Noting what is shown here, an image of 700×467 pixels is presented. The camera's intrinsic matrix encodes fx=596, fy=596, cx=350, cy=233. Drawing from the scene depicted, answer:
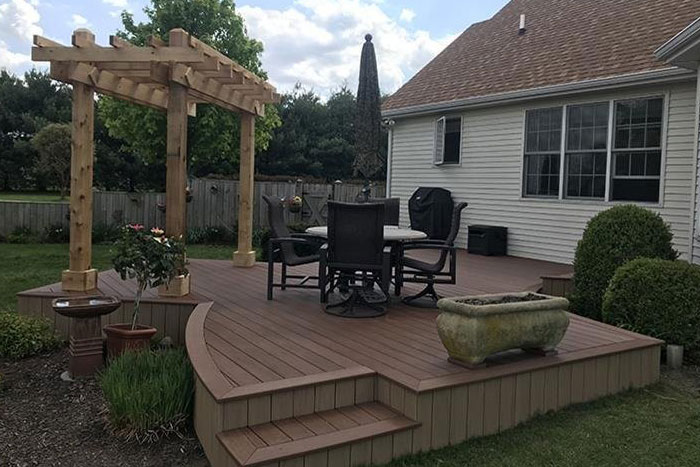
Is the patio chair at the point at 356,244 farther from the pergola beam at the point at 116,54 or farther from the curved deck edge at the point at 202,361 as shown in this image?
the pergola beam at the point at 116,54

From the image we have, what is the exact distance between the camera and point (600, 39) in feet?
28.7

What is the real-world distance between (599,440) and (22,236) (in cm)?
1182

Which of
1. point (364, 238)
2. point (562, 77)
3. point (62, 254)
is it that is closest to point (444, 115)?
point (562, 77)

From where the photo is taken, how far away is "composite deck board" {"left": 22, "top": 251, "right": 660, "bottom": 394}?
11.0 feet

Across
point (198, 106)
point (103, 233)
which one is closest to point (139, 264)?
point (103, 233)

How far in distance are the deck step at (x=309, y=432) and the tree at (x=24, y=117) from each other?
24.6m

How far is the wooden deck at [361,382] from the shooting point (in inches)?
114

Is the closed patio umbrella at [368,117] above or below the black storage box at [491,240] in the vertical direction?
above

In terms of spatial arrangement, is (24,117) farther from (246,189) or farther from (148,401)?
(148,401)

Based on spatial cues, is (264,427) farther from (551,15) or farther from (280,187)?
(280,187)

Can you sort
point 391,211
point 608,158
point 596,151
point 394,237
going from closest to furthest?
point 394,237 < point 391,211 < point 608,158 < point 596,151

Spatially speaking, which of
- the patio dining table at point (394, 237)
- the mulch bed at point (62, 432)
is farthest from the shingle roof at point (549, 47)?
the mulch bed at point (62, 432)

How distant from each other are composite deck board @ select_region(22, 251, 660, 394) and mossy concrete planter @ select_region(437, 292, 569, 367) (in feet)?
0.33

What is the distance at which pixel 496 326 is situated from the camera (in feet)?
11.3
